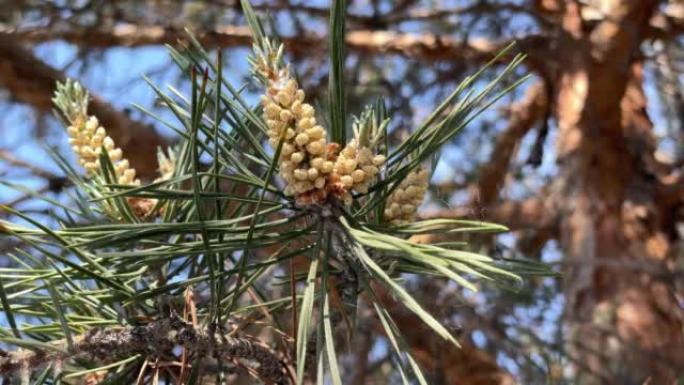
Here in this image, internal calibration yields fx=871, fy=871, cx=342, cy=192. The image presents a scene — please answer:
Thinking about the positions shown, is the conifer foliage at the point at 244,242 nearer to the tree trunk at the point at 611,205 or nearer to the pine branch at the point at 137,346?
the pine branch at the point at 137,346

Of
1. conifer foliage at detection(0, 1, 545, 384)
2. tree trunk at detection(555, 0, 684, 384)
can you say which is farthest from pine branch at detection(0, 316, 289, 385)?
tree trunk at detection(555, 0, 684, 384)

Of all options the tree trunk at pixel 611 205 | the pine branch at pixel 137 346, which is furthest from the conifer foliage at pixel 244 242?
the tree trunk at pixel 611 205

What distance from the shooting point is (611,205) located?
198cm

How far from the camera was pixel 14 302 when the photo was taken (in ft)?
2.17

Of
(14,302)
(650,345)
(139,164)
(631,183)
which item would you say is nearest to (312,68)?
(139,164)

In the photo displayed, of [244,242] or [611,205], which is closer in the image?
[244,242]

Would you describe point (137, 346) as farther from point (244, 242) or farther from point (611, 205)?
point (611, 205)

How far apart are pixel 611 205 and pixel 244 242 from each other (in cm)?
159

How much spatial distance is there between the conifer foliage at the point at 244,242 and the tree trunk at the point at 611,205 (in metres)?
1.17

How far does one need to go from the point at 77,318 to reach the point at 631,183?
5.44 ft

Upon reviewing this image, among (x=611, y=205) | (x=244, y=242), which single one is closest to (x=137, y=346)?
(x=244, y=242)

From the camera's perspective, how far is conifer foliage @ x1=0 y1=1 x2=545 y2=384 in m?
0.50

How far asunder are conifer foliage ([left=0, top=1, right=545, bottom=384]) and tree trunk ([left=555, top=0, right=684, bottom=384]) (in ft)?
→ 3.84

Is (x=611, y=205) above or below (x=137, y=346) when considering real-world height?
above
